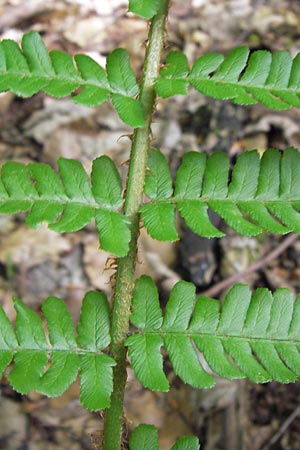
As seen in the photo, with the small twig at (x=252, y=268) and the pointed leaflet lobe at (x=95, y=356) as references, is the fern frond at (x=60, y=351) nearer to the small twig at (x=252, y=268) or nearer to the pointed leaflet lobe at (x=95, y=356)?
the pointed leaflet lobe at (x=95, y=356)

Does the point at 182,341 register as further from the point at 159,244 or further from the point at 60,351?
the point at 159,244

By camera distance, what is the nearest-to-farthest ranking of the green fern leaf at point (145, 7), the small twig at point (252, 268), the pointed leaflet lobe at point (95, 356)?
the pointed leaflet lobe at point (95, 356), the green fern leaf at point (145, 7), the small twig at point (252, 268)

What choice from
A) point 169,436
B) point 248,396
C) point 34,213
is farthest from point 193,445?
point 248,396

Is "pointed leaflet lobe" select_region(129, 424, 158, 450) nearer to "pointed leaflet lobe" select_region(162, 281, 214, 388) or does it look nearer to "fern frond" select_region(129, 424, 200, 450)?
"fern frond" select_region(129, 424, 200, 450)

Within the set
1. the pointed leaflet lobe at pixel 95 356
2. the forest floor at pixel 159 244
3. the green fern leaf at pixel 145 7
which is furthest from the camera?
the forest floor at pixel 159 244

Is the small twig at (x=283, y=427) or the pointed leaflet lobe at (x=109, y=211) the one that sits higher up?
the pointed leaflet lobe at (x=109, y=211)

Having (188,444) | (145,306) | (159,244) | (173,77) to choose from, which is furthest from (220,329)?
(159,244)

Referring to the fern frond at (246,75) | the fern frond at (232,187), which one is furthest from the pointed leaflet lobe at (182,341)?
the fern frond at (246,75)

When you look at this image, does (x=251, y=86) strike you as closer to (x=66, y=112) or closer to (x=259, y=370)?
(x=259, y=370)
